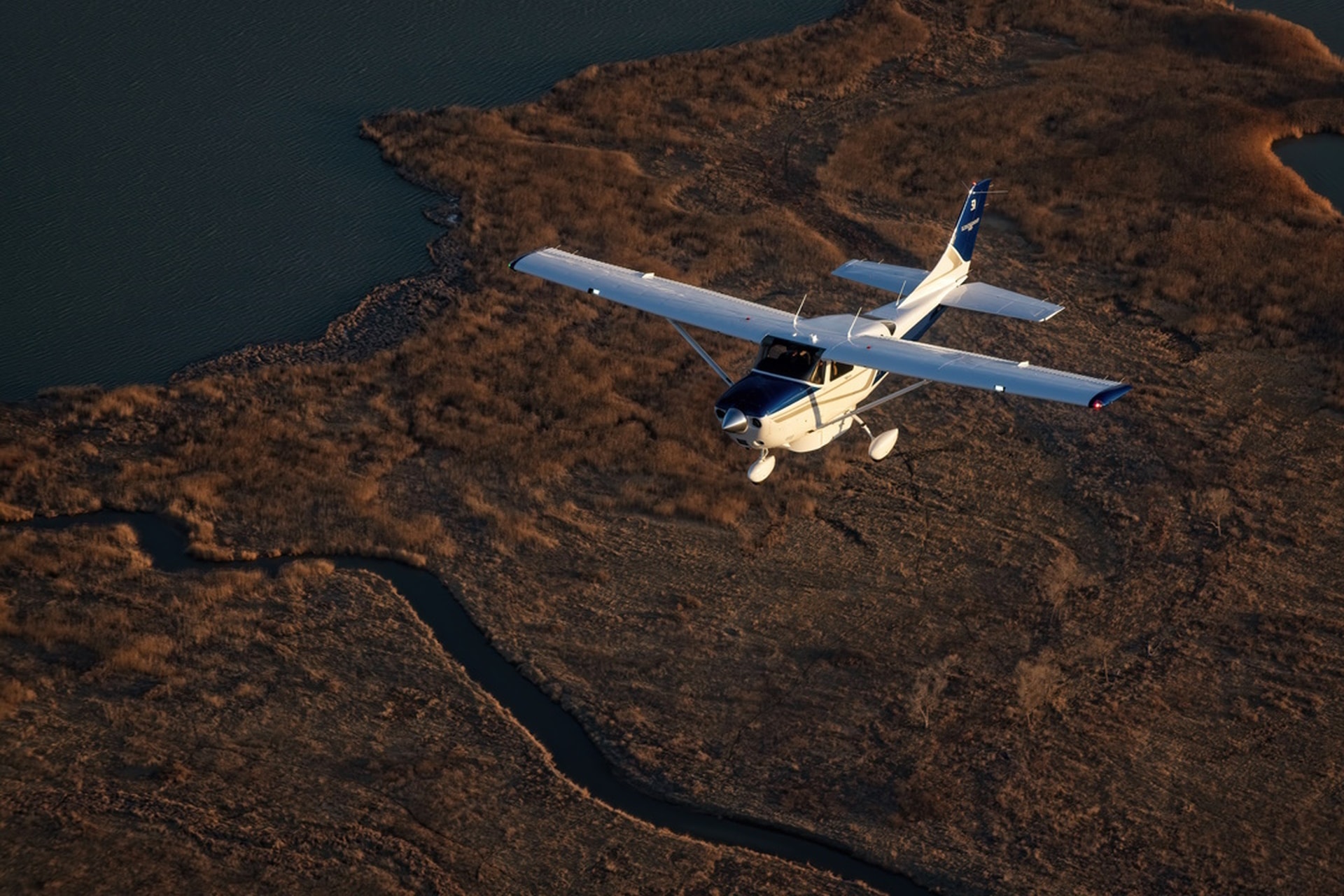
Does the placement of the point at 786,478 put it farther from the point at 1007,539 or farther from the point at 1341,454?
the point at 1341,454

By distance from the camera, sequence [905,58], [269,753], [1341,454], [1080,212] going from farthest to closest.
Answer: [905,58]
[1080,212]
[1341,454]
[269,753]

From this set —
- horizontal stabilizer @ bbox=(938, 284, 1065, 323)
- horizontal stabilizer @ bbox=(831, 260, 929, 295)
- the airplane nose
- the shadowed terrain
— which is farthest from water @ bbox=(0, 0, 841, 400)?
horizontal stabilizer @ bbox=(938, 284, 1065, 323)

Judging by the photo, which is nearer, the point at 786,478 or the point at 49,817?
the point at 49,817

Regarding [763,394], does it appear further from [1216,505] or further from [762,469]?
[1216,505]

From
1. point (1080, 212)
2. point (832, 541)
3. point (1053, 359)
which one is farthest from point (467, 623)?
point (1080, 212)

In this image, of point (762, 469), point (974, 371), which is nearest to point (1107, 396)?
point (974, 371)

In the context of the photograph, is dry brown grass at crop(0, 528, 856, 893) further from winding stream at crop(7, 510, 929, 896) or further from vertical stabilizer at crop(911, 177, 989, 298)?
vertical stabilizer at crop(911, 177, 989, 298)

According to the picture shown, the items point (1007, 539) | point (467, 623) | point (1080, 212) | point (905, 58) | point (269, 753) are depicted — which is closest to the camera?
point (269, 753)

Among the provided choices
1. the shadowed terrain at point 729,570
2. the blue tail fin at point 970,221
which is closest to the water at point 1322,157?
the shadowed terrain at point 729,570
